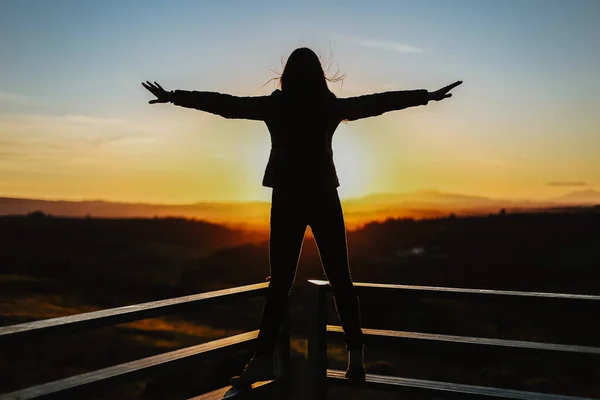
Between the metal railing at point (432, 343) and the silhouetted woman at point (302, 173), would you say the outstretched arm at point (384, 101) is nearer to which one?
the silhouetted woman at point (302, 173)

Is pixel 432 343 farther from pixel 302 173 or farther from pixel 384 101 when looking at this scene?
pixel 384 101

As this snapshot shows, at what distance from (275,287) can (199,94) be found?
1091 mm

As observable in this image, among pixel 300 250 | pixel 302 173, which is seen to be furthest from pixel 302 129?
pixel 300 250

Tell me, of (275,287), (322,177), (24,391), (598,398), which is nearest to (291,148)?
(322,177)

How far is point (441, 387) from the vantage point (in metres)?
3.11

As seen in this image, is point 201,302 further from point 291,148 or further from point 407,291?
point 407,291

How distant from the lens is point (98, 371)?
2.44 meters

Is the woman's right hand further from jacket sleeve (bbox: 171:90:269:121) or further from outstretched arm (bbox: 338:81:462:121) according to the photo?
outstretched arm (bbox: 338:81:462:121)

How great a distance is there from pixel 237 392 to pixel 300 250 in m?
0.81

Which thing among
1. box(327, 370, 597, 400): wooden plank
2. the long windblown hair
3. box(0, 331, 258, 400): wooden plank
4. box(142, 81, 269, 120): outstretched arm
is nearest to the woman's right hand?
box(142, 81, 269, 120): outstretched arm

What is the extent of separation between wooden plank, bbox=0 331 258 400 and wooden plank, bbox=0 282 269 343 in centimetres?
20

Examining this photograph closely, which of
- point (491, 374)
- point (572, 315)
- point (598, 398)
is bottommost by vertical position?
point (491, 374)

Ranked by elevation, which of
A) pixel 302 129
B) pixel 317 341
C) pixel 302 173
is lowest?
pixel 317 341

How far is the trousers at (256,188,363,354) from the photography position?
10.2ft
